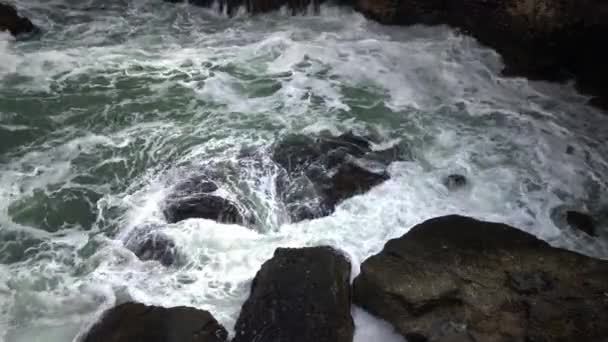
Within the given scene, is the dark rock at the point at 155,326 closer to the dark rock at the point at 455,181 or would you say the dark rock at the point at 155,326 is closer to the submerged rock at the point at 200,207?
Result: the submerged rock at the point at 200,207

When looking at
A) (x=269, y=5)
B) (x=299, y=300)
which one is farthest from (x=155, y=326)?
(x=269, y=5)

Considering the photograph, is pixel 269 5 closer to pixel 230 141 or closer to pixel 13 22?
pixel 13 22

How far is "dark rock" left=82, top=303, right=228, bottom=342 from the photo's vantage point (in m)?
4.70

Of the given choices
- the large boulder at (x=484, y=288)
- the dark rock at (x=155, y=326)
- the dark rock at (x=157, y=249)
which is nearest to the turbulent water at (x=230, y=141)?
Answer: the dark rock at (x=157, y=249)

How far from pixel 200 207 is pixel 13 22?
7197 millimetres

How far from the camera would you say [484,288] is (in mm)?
5020

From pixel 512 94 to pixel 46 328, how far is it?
7.81m

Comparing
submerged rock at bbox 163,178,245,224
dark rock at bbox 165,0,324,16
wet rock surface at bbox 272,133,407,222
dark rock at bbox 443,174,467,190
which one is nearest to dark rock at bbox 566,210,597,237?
dark rock at bbox 443,174,467,190

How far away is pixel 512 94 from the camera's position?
9.02 metres

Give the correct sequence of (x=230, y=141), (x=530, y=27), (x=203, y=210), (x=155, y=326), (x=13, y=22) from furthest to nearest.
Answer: (x=13, y=22) < (x=530, y=27) < (x=230, y=141) < (x=203, y=210) < (x=155, y=326)

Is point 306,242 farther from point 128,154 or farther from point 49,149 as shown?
point 49,149

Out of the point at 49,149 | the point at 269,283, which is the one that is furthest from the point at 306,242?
the point at 49,149

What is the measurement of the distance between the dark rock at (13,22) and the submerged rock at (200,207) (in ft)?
21.6

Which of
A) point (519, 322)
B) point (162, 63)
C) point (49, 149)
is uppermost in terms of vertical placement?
point (162, 63)
